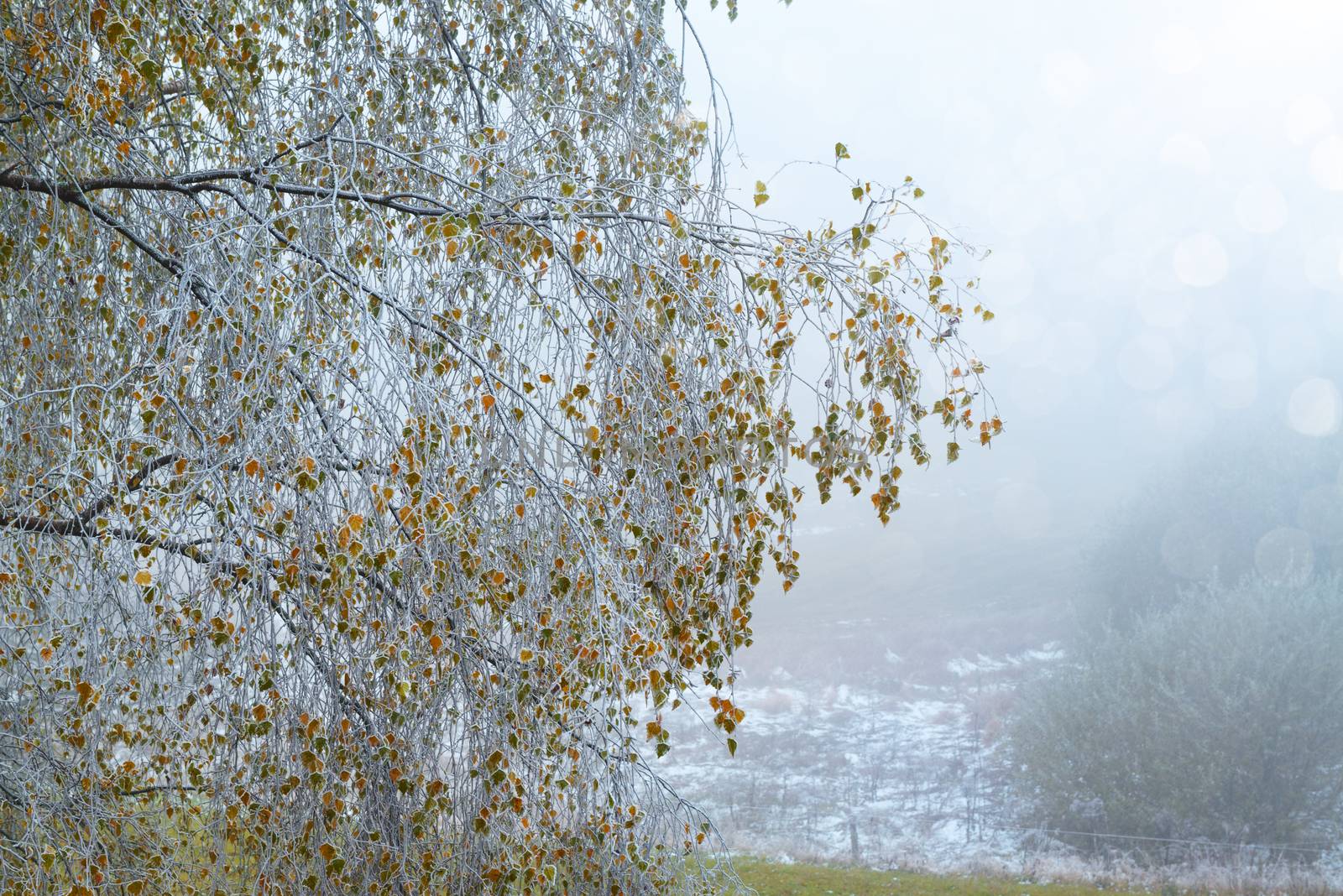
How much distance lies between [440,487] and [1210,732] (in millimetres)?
15410

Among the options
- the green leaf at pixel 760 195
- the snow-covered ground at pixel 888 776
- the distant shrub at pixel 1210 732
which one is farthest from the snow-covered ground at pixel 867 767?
the green leaf at pixel 760 195

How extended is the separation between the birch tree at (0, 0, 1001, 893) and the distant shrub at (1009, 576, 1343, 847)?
46.9 ft

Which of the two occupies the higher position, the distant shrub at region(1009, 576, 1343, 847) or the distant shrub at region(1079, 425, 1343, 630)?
the distant shrub at region(1079, 425, 1343, 630)

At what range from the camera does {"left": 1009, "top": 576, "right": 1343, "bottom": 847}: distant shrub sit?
1386cm

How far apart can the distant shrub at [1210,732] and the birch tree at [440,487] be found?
46.9ft

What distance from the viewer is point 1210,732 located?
14.1 metres

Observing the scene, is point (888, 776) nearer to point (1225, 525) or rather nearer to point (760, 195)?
point (1225, 525)

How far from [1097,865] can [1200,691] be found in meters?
3.00

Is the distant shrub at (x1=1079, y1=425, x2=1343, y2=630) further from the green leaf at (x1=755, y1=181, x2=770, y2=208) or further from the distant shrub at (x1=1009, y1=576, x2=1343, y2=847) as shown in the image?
the green leaf at (x1=755, y1=181, x2=770, y2=208)

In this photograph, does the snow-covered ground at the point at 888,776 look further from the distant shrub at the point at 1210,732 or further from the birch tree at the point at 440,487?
the birch tree at the point at 440,487

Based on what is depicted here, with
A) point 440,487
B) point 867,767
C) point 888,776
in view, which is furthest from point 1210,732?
point 440,487

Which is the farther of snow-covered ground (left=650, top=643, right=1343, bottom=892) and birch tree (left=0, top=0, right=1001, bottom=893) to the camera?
snow-covered ground (left=650, top=643, right=1343, bottom=892)

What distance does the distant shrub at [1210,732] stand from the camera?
13.9 m

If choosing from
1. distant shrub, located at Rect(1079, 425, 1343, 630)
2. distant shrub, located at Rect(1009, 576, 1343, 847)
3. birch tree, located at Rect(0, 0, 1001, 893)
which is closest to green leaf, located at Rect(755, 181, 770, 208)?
birch tree, located at Rect(0, 0, 1001, 893)
